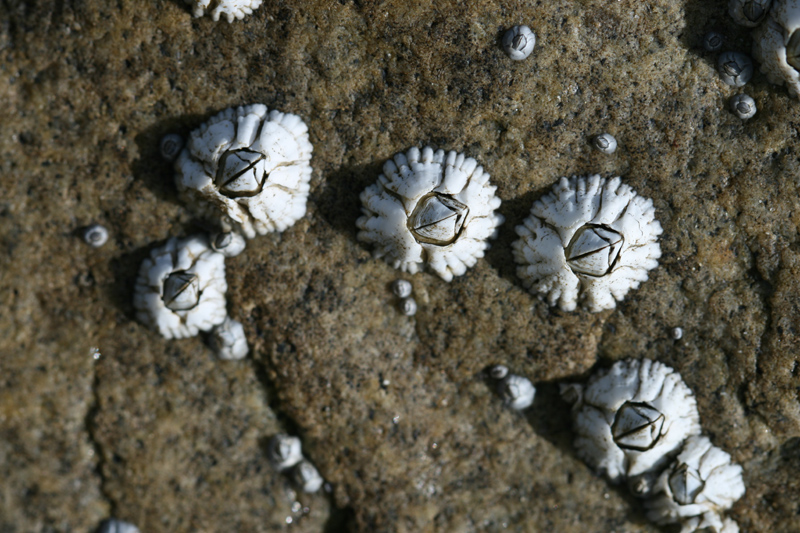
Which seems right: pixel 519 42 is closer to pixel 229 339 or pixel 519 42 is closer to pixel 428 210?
pixel 428 210

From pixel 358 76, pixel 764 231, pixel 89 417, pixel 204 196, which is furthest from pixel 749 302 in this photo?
pixel 89 417

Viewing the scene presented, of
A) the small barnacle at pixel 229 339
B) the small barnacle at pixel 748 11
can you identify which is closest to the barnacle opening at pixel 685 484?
the small barnacle at pixel 748 11

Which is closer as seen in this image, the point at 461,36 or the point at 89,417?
the point at 461,36

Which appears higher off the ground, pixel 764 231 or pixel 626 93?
pixel 626 93

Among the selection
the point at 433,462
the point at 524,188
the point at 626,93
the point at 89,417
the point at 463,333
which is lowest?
the point at 89,417

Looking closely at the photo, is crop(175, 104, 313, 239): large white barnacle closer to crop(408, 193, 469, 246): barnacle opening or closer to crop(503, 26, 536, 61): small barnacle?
crop(408, 193, 469, 246): barnacle opening

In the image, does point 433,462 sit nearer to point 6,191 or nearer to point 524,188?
point 524,188
